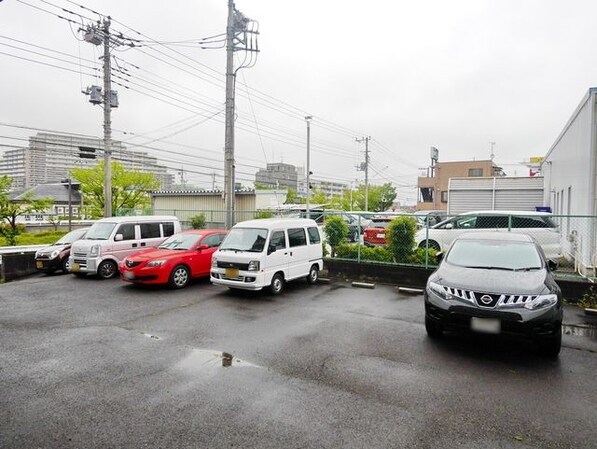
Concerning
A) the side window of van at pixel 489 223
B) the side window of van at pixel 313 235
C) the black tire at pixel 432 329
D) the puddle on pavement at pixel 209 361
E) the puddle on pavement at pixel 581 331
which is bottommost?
the puddle on pavement at pixel 209 361

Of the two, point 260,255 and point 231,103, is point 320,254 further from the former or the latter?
point 231,103

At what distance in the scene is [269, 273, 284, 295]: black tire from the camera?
8.39m

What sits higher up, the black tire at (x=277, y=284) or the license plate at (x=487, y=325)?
the license plate at (x=487, y=325)

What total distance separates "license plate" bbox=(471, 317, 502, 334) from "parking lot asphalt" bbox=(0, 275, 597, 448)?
1.45ft

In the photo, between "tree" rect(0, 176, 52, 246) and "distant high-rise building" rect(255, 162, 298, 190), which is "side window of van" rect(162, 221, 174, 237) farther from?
"distant high-rise building" rect(255, 162, 298, 190)

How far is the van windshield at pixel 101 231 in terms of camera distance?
10.9m

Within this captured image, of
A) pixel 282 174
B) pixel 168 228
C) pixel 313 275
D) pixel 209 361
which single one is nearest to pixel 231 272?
pixel 313 275

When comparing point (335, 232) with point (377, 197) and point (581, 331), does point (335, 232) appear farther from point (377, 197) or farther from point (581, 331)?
point (377, 197)

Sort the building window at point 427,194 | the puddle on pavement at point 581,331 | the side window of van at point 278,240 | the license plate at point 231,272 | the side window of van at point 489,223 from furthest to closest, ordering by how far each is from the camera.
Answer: the building window at point 427,194
the side window of van at point 489,223
the side window of van at point 278,240
the license plate at point 231,272
the puddle on pavement at point 581,331

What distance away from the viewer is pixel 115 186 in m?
26.9

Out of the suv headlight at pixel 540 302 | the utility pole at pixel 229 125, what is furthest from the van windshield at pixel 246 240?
the suv headlight at pixel 540 302

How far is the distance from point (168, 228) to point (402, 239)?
747cm

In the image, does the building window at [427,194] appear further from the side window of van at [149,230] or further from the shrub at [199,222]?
the side window of van at [149,230]

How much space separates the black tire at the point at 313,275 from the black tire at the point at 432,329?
4.40m
